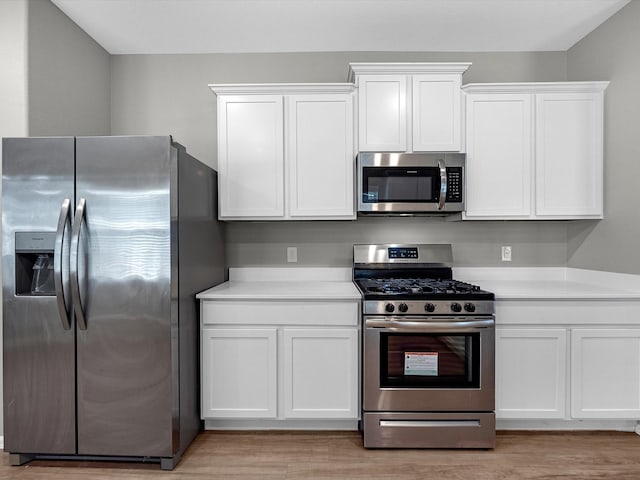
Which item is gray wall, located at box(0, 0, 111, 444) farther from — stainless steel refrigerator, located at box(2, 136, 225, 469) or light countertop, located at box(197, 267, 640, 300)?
light countertop, located at box(197, 267, 640, 300)

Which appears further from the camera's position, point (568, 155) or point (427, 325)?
point (568, 155)

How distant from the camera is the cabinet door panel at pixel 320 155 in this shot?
291 centimetres

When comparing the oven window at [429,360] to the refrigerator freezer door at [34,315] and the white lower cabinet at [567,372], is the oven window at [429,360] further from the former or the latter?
the refrigerator freezer door at [34,315]

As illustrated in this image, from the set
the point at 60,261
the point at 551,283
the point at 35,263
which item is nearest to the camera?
the point at 60,261

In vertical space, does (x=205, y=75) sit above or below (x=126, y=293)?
above

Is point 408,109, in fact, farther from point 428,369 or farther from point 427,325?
point 428,369

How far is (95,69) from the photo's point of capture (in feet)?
10.2

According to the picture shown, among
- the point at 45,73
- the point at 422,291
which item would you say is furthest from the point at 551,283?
the point at 45,73

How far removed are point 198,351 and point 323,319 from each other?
2.68 ft

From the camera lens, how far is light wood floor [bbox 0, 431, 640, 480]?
2.17 m

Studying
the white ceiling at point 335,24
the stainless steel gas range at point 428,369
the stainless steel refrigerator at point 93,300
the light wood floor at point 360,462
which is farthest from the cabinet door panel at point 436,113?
the light wood floor at point 360,462

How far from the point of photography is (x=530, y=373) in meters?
2.51

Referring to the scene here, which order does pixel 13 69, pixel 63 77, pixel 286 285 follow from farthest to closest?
pixel 286 285
pixel 63 77
pixel 13 69

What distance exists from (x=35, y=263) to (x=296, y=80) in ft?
7.31
